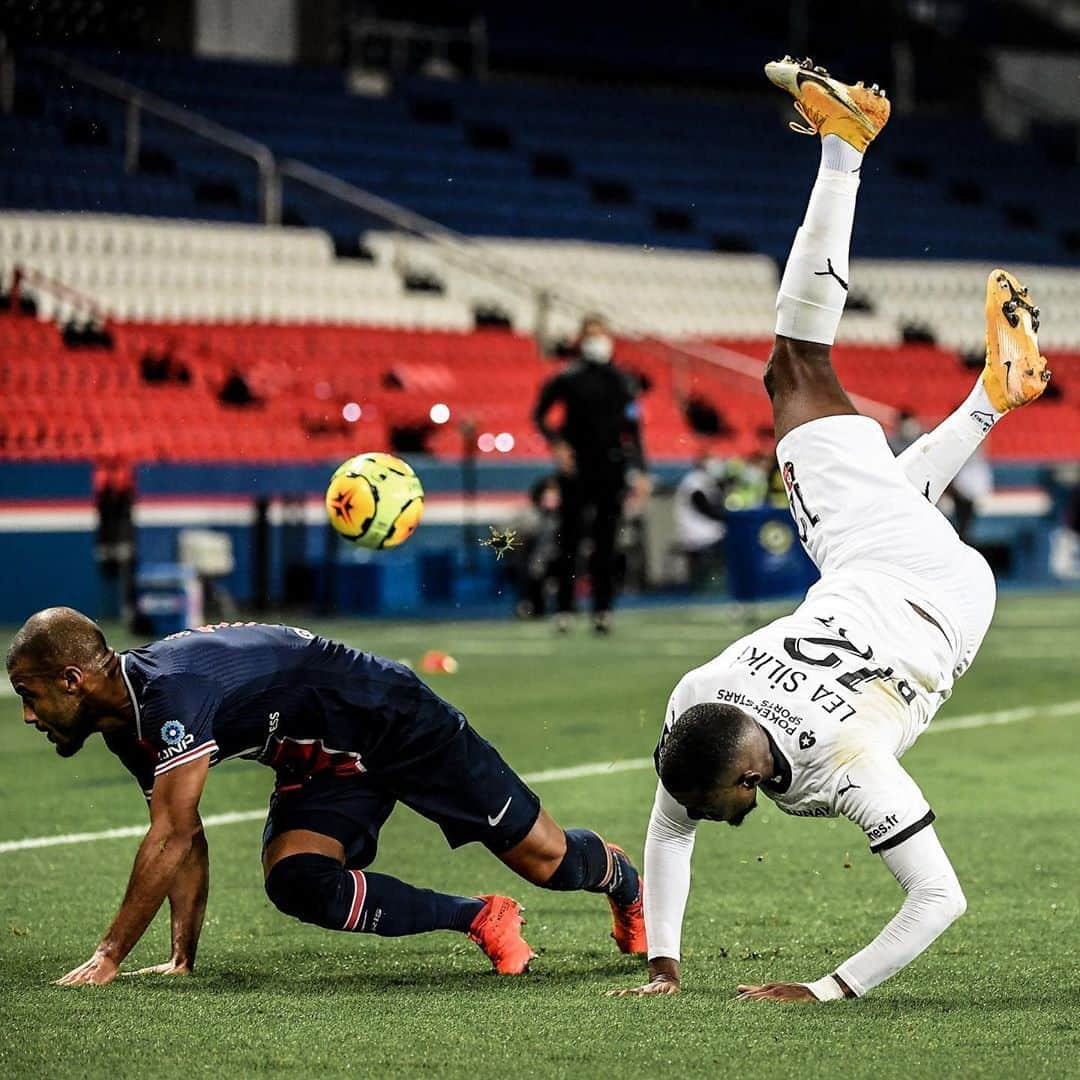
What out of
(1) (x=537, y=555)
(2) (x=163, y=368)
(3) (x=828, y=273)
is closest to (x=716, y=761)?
(3) (x=828, y=273)

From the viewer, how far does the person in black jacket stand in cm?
1455

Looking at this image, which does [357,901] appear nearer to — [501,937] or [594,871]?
[501,937]

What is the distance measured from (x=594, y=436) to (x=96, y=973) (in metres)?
9.99

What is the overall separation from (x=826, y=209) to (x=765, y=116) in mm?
23414

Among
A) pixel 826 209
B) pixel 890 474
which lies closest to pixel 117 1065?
pixel 890 474

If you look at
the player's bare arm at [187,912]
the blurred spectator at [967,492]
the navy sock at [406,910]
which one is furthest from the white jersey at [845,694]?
the blurred spectator at [967,492]

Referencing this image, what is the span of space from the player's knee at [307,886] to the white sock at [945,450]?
6.65ft

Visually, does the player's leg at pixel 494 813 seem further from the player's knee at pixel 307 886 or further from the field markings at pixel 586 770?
the field markings at pixel 586 770

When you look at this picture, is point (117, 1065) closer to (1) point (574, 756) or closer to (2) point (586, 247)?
(1) point (574, 756)

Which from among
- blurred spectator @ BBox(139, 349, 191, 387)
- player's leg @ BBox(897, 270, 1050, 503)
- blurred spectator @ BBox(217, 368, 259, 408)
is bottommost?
blurred spectator @ BBox(217, 368, 259, 408)

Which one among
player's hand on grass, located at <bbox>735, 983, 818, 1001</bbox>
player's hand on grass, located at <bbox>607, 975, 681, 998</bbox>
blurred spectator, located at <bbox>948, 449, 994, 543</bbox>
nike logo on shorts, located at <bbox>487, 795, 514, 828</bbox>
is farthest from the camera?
blurred spectator, located at <bbox>948, 449, 994, 543</bbox>

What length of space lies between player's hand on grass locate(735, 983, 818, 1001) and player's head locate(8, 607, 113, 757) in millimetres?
1638

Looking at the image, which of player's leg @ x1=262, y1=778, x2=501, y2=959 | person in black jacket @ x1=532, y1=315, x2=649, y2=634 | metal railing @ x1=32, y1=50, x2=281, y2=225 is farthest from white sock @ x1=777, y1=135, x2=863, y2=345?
metal railing @ x1=32, y1=50, x2=281, y2=225

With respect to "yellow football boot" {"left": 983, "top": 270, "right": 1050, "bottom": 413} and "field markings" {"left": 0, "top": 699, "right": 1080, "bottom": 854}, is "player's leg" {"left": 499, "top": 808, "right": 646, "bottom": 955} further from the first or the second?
"field markings" {"left": 0, "top": 699, "right": 1080, "bottom": 854}
